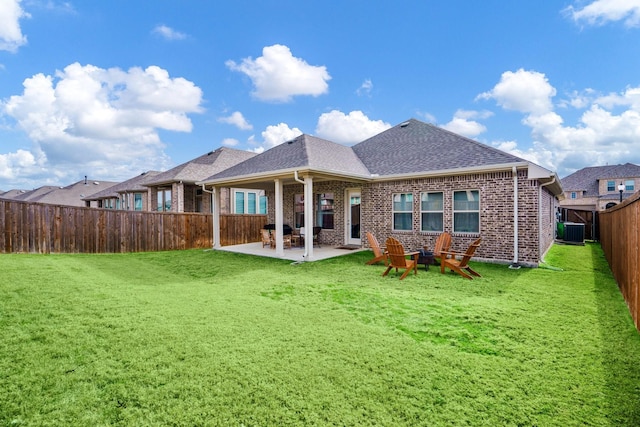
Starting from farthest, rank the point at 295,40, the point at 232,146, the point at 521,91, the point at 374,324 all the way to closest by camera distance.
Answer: the point at 232,146 < the point at 521,91 < the point at 295,40 < the point at 374,324

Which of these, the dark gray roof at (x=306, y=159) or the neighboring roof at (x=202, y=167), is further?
the neighboring roof at (x=202, y=167)

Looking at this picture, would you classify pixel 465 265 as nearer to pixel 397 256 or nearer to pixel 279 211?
pixel 397 256

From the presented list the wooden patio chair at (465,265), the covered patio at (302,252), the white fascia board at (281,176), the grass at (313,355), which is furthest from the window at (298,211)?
the grass at (313,355)

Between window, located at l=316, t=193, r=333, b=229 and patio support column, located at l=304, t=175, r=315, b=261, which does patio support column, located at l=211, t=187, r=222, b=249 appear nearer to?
window, located at l=316, t=193, r=333, b=229

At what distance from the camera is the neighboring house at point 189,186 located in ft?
64.8

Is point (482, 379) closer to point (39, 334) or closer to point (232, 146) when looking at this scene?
point (39, 334)

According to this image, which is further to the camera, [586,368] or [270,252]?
[270,252]

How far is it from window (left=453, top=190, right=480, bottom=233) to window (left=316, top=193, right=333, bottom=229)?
5.41m

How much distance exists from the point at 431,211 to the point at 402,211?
1148 mm

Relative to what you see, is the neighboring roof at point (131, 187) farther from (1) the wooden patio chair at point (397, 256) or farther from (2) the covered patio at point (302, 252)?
A: (1) the wooden patio chair at point (397, 256)

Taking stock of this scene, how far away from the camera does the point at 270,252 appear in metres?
12.6

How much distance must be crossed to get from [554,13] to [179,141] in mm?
22222

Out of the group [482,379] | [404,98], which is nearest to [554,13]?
[404,98]

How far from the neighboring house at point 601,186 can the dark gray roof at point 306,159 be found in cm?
4151
